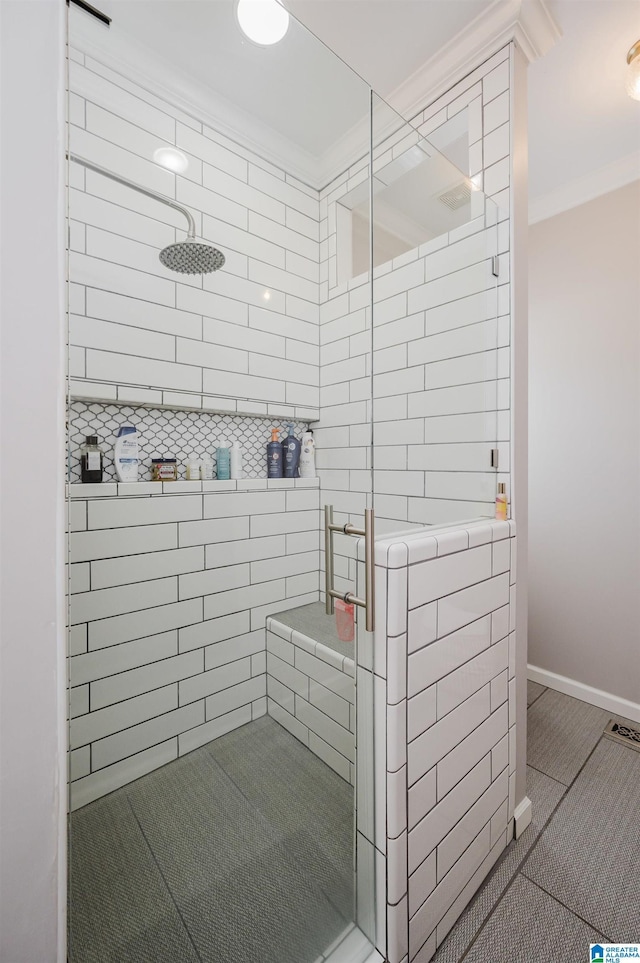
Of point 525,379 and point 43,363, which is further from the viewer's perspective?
point 525,379

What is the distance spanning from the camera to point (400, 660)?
83 centimetres

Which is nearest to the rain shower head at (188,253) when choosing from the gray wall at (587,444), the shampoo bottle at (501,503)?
the shampoo bottle at (501,503)

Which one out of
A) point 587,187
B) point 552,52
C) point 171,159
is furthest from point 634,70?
point 171,159

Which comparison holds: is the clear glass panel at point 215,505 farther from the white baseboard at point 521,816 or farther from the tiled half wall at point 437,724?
the white baseboard at point 521,816

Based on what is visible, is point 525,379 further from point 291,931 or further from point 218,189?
point 291,931

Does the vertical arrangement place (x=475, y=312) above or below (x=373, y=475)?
above

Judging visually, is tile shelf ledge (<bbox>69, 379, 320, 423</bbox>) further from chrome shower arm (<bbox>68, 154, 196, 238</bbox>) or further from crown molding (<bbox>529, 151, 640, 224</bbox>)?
crown molding (<bbox>529, 151, 640, 224</bbox>)

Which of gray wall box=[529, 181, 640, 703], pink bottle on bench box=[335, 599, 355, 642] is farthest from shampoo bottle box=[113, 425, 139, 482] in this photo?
gray wall box=[529, 181, 640, 703]

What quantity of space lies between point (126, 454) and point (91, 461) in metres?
0.10

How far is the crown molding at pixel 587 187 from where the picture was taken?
1.82 meters

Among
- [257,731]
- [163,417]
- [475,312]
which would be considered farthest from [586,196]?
[257,731]

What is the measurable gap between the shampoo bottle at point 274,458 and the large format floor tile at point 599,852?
4.60ft

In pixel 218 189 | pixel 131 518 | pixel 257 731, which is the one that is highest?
pixel 218 189

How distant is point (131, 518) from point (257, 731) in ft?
2.41
